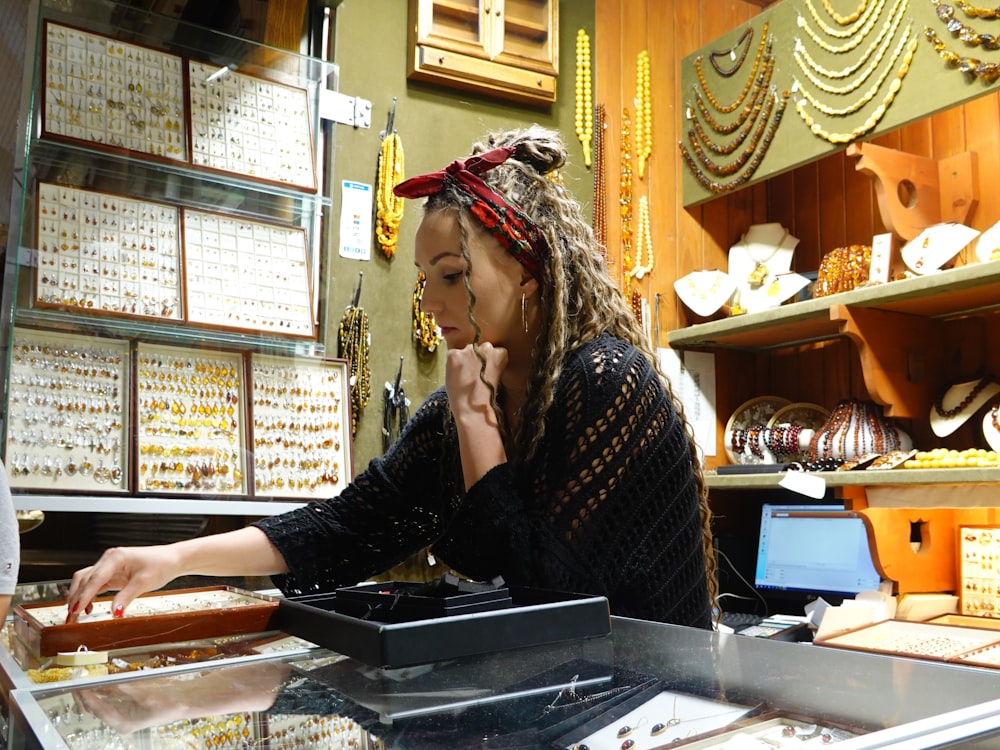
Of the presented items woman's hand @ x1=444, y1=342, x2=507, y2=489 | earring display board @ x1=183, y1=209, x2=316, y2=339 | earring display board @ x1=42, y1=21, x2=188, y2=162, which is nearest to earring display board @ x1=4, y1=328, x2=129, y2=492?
earring display board @ x1=183, y1=209, x2=316, y2=339

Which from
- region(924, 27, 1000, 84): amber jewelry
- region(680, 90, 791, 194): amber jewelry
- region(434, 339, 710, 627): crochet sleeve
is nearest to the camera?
region(434, 339, 710, 627): crochet sleeve

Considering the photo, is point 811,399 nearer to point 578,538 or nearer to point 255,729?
point 578,538

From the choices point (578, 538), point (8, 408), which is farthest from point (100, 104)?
point (578, 538)

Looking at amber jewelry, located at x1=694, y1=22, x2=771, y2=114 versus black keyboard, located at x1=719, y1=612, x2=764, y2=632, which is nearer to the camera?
black keyboard, located at x1=719, y1=612, x2=764, y2=632

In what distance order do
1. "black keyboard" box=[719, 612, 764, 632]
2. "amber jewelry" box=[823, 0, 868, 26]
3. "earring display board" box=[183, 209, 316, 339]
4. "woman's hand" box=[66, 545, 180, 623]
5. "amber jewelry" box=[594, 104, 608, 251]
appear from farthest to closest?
"amber jewelry" box=[594, 104, 608, 251], "amber jewelry" box=[823, 0, 868, 26], "black keyboard" box=[719, 612, 764, 632], "earring display board" box=[183, 209, 316, 339], "woman's hand" box=[66, 545, 180, 623]

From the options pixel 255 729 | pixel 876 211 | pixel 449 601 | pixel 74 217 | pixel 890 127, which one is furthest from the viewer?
pixel 876 211

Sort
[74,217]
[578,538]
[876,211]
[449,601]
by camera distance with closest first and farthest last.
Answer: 1. [449,601]
2. [578,538]
3. [74,217]
4. [876,211]

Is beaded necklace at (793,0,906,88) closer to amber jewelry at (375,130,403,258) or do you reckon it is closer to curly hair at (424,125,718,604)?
amber jewelry at (375,130,403,258)

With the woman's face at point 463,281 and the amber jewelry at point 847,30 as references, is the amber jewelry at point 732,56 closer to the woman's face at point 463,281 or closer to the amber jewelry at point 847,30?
the amber jewelry at point 847,30

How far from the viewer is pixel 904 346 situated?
256cm

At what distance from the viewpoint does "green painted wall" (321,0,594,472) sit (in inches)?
106

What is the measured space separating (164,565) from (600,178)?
7.85ft

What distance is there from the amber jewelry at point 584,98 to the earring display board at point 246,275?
1.27 metres

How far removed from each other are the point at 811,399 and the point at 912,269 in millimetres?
705
